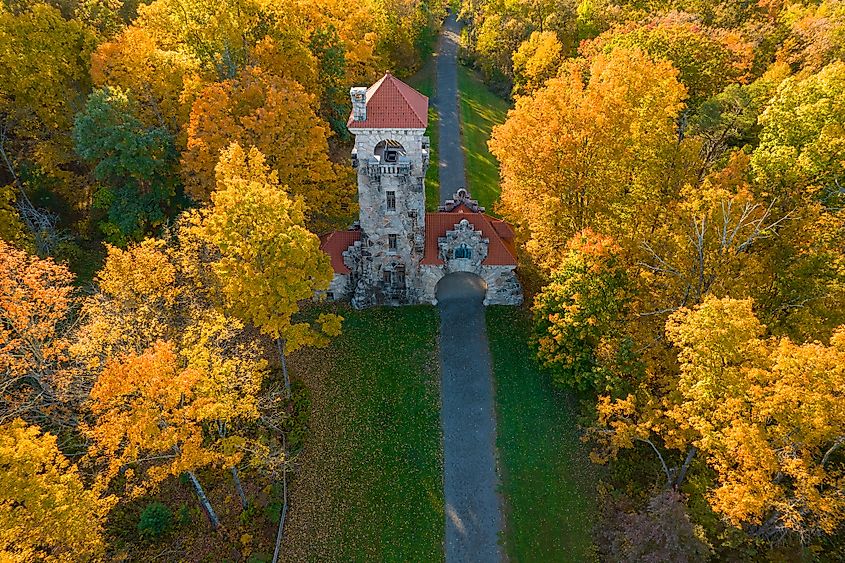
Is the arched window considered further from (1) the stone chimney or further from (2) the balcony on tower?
(1) the stone chimney

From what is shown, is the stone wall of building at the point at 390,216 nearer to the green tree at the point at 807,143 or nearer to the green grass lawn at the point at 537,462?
the green grass lawn at the point at 537,462

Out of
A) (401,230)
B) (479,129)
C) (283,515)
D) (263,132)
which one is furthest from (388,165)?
(479,129)

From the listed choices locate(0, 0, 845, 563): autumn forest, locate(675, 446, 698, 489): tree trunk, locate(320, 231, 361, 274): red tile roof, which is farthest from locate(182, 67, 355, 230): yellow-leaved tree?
locate(675, 446, 698, 489): tree trunk

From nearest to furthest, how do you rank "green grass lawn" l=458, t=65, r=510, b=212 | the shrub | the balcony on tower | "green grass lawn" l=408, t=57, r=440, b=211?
the shrub, the balcony on tower, "green grass lawn" l=408, t=57, r=440, b=211, "green grass lawn" l=458, t=65, r=510, b=212

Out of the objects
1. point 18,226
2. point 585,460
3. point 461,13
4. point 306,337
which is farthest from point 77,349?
point 461,13

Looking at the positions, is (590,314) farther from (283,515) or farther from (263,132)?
(263,132)

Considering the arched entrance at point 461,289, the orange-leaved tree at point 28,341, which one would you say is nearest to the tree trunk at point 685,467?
the arched entrance at point 461,289

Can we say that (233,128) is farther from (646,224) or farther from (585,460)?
(585,460)
